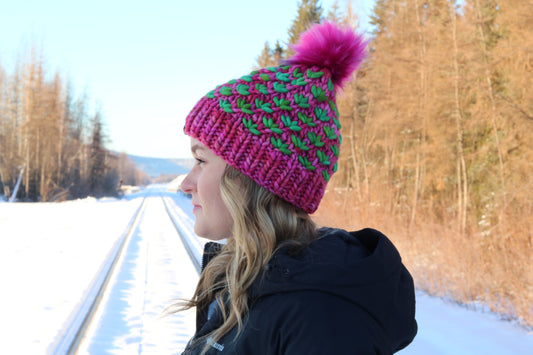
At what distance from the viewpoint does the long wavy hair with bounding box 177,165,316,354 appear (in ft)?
3.85

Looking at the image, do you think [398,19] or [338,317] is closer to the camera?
[338,317]

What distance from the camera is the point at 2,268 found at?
23.9 ft

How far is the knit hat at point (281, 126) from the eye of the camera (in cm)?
132

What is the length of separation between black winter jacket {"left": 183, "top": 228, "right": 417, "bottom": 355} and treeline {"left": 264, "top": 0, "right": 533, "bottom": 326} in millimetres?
789

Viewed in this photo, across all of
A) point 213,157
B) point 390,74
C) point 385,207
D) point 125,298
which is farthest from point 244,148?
point 390,74

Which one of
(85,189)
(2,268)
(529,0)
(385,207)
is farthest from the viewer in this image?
(85,189)

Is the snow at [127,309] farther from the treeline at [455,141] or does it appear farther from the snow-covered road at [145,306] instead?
the treeline at [455,141]

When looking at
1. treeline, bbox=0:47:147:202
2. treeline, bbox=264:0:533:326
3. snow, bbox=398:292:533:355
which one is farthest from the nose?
treeline, bbox=0:47:147:202

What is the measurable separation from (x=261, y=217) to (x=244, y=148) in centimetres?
23

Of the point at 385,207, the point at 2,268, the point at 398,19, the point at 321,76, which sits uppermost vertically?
the point at 398,19

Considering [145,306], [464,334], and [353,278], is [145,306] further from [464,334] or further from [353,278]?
[353,278]

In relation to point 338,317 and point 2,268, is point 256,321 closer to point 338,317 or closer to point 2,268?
point 338,317

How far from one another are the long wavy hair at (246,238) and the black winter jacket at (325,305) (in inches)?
1.6

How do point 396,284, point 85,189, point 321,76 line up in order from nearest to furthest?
point 396,284
point 321,76
point 85,189
